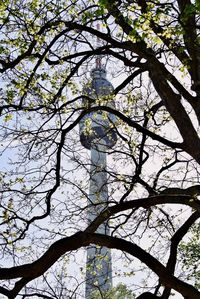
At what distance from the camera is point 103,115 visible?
373 inches

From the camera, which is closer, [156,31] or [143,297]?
[143,297]

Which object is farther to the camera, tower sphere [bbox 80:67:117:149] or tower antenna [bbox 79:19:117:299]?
tower antenna [bbox 79:19:117:299]

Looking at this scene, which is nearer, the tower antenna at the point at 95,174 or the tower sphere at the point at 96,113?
the tower sphere at the point at 96,113

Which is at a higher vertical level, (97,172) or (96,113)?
(96,113)

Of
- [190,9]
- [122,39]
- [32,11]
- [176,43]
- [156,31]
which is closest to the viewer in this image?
[190,9]

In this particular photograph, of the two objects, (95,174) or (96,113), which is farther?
(95,174)

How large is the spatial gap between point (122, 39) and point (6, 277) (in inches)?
159

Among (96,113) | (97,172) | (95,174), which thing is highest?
(96,113)

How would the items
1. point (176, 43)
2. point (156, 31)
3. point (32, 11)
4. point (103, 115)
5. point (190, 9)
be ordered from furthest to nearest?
point (103, 115)
point (32, 11)
point (176, 43)
point (156, 31)
point (190, 9)

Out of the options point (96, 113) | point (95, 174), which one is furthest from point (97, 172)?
point (96, 113)

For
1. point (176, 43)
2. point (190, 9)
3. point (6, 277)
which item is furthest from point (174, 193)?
point (190, 9)

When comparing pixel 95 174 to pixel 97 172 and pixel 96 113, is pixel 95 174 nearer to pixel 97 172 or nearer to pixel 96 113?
pixel 97 172

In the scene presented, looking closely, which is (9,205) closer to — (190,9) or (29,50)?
(29,50)

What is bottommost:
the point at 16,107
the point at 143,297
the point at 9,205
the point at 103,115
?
the point at 143,297
